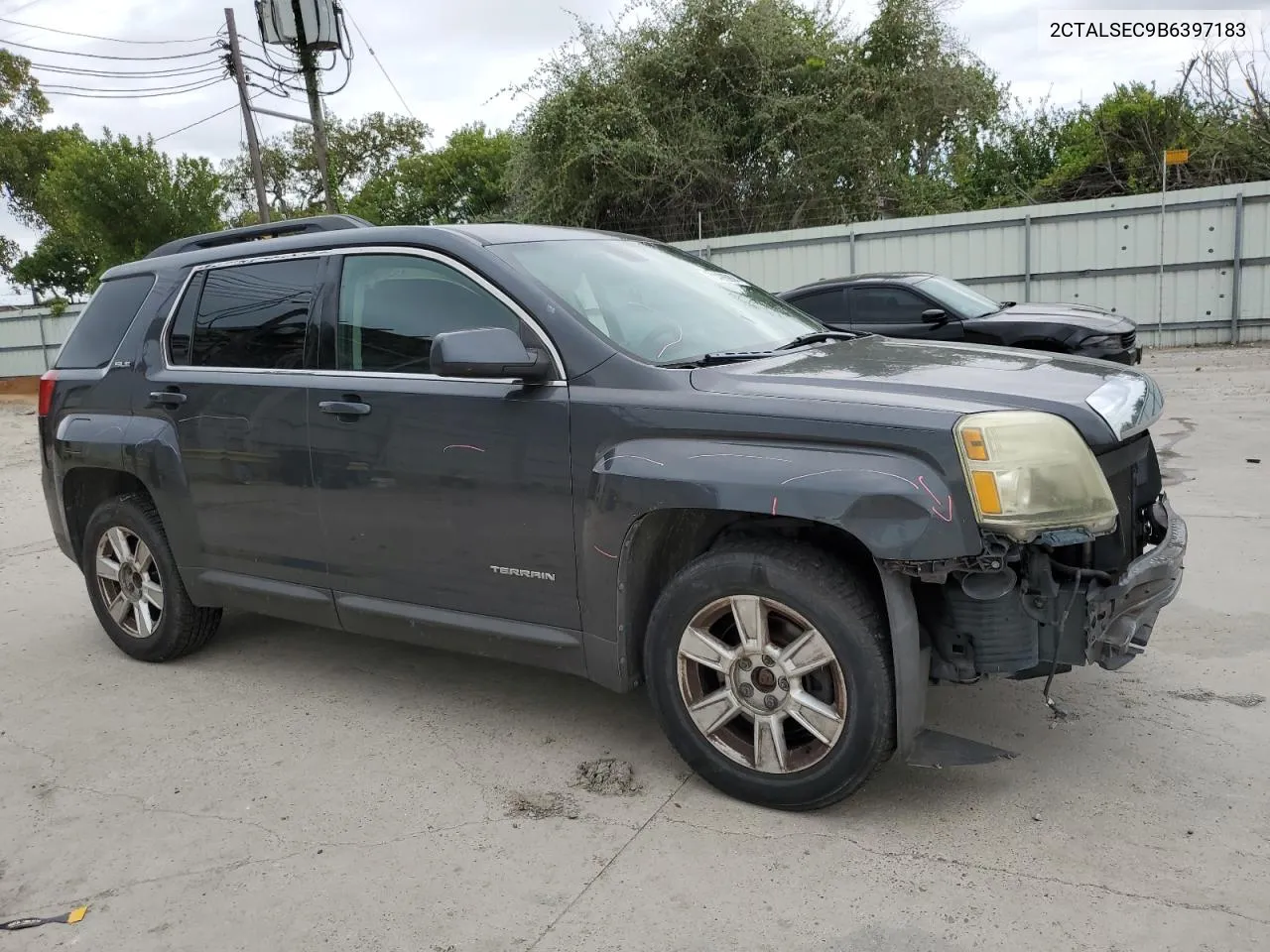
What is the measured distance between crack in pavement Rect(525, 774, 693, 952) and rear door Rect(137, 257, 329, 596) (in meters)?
1.62

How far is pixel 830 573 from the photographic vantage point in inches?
117

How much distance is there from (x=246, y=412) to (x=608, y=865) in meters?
2.37

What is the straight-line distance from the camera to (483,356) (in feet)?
10.6

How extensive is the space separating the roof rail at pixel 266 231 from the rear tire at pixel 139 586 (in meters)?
1.23

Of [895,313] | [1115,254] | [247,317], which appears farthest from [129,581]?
[1115,254]

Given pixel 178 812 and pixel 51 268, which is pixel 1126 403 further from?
pixel 51 268

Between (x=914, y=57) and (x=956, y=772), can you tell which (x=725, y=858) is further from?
(x=914, y=57)

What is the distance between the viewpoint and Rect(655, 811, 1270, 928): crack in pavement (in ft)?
8.37

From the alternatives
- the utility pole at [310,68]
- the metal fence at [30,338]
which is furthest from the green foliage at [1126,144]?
the metal fence at [30,338]

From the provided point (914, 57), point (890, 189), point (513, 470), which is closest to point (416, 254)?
point (513, 470)

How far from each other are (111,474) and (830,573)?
12.1 feet

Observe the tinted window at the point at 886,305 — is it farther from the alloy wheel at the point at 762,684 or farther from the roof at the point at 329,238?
the alloy wheel at the point at 762,684

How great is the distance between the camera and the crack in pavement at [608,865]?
264 cm

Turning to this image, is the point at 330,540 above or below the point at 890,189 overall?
below
